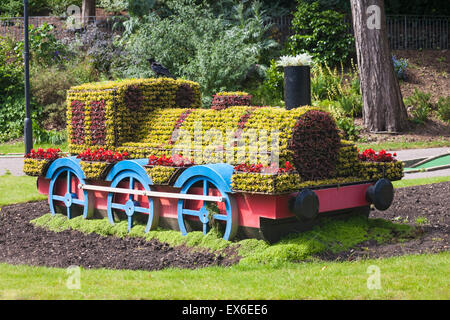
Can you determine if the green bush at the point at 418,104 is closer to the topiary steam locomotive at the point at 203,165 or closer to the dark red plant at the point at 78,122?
the topiary steam locomotive at the point at 203,165

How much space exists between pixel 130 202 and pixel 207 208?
1483mm

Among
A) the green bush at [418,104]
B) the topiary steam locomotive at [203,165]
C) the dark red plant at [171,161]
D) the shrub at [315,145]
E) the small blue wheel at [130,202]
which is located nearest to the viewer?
the topiary steam locomotive at [203,165]

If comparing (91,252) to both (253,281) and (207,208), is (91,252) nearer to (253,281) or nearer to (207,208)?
(207,208)

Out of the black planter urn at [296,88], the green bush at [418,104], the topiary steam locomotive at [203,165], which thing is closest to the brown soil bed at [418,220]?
the topiary steam locomotive at [203,165]

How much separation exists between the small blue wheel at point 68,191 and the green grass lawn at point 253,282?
2699 millimetres

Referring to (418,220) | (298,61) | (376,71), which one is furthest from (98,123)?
(376,71)

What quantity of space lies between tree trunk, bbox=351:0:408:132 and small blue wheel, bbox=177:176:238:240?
11.4m

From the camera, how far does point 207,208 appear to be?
306 inches

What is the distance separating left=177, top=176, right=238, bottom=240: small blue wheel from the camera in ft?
24.6

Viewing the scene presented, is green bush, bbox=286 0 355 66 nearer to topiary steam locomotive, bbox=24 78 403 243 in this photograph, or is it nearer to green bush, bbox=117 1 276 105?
green bush, bbox=117 1 276 105

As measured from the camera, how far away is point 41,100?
22.6 m

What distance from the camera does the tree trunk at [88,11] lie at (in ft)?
86.1

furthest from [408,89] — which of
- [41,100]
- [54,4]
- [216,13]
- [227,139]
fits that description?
[54,4]

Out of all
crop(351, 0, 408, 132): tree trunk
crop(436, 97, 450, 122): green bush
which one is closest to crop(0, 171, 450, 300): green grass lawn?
crop(351, 0, 408, 132): tree trunk
